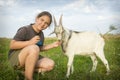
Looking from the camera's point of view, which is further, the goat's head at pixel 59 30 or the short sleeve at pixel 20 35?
the goat's head at pixel 59 30

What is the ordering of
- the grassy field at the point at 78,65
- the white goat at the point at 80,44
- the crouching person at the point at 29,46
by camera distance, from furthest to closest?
the white goat at the point at 80,44 → the grassy field at the point at 78,65 → the crouching person at the point at 29,46

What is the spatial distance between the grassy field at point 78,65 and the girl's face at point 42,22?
232 mm

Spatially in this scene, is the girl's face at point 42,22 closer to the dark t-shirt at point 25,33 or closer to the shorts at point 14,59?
the dark t-shirt at point 25,33

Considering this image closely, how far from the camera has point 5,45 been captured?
7.52 feet

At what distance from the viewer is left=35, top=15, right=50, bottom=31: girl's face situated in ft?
6.24

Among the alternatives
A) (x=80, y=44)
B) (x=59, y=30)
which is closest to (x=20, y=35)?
(x=59, y=30)

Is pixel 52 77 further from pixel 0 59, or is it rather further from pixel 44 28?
pixel 0 59

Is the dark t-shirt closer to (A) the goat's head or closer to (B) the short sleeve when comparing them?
(B) the short sleeve

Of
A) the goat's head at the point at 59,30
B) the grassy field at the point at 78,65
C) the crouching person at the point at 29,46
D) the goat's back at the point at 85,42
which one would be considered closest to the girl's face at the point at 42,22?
the crouching person at the point at 29,46

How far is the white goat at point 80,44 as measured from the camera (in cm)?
217

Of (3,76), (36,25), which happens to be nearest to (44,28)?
(36,25)

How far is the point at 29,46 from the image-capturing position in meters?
1.83

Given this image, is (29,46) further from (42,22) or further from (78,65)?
(78,65)

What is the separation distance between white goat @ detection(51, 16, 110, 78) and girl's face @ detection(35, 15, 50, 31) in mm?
153
